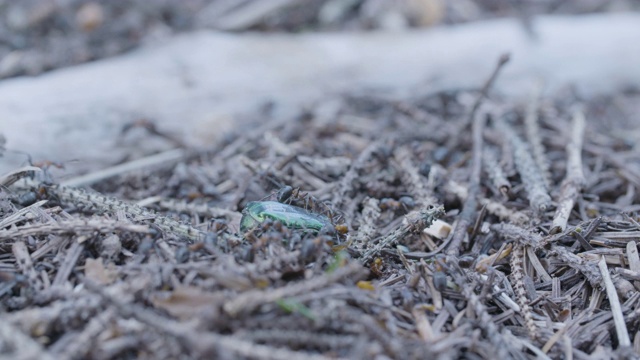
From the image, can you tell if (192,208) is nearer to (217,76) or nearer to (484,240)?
(484,240)

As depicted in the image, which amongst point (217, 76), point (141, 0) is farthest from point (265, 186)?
point (141, 0)

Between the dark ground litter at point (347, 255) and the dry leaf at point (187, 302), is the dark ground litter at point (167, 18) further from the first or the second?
the dry leaf at point (187, 302)

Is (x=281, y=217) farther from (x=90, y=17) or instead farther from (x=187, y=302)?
(x=90, y=17)

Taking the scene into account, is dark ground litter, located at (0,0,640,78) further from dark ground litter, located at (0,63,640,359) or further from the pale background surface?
dark ground litter, located at (0,63,640,359)

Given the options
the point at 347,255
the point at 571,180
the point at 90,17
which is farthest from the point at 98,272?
the point at 90,17

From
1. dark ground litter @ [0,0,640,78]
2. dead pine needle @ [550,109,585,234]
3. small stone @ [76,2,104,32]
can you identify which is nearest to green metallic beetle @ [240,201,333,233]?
dead pine needle @ [550,109,585,234]

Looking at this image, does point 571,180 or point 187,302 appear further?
point 571,180
